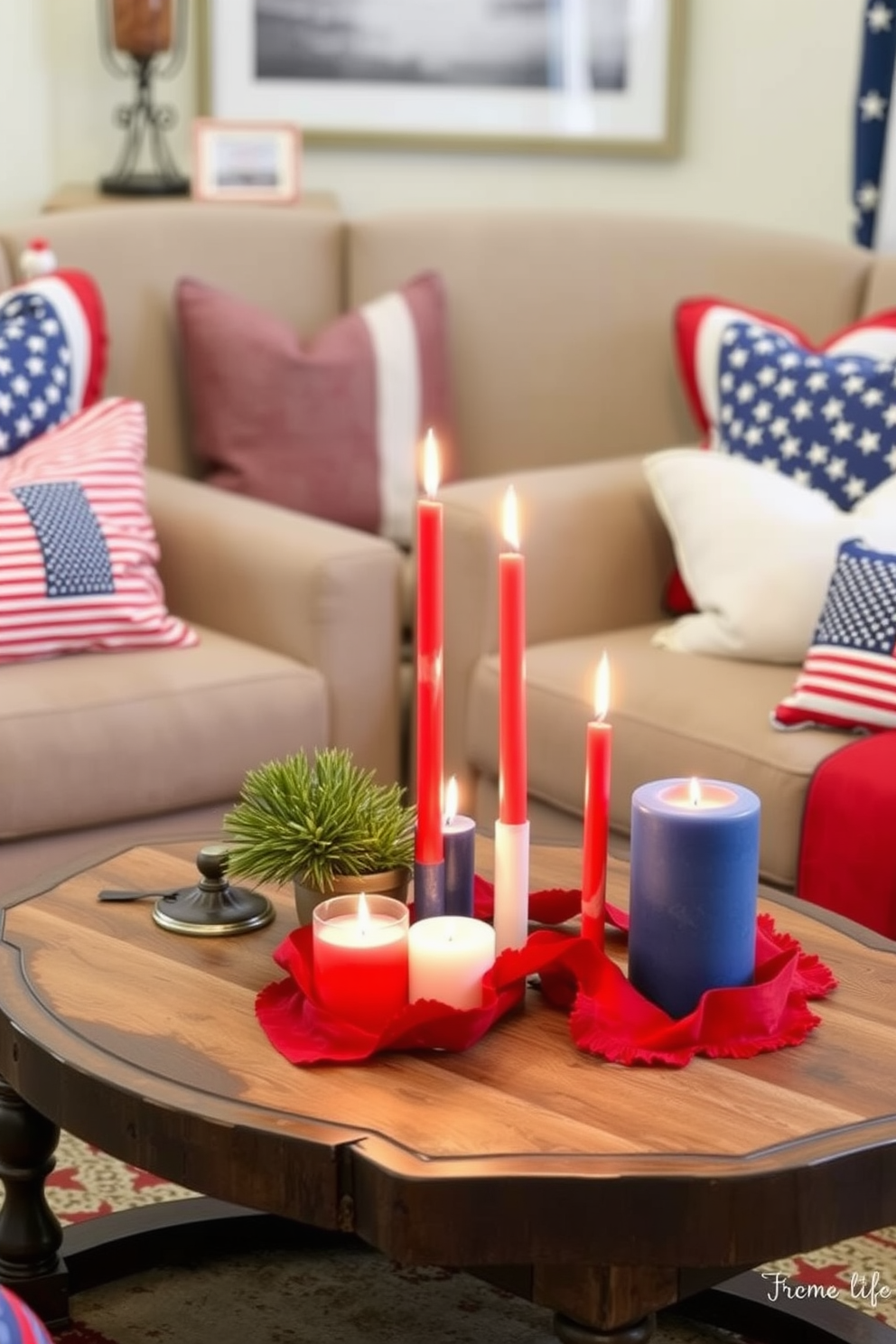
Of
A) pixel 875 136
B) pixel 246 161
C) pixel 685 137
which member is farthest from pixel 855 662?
pixel 685 137

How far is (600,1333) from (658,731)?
1145 mm

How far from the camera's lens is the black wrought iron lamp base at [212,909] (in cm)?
154

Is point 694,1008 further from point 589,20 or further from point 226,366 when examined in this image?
point 589,20

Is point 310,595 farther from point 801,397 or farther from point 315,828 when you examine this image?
point 315,828

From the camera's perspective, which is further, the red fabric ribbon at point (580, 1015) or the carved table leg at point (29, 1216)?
the carved table leg at point (29, 1216)

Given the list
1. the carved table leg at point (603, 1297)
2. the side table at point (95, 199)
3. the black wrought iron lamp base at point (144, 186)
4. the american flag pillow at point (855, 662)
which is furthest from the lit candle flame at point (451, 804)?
the black wrought iron lamp base at point (144, 186)

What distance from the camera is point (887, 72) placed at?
3133mm

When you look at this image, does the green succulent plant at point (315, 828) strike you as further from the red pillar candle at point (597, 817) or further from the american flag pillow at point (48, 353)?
the american flag pillow at point (48, 353)

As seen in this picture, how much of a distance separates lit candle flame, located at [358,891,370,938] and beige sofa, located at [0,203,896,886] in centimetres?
93

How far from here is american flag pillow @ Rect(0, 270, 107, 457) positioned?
2.59 m

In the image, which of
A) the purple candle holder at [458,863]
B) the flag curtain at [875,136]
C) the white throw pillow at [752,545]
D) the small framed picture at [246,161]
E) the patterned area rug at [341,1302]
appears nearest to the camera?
the purple candle holder at [458,863]

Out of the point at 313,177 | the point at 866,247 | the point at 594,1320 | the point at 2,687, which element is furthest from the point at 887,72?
the point at 594,1320

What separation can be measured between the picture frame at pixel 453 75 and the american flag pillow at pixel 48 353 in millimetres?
1071

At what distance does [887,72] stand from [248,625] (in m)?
1.43
